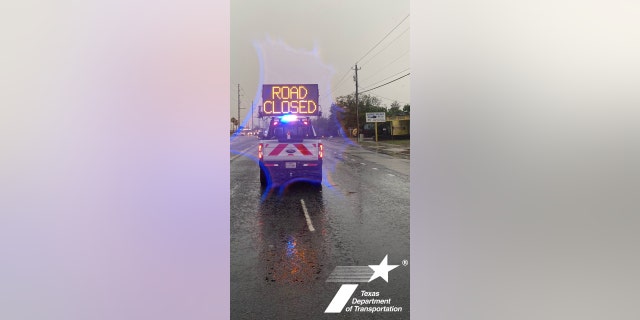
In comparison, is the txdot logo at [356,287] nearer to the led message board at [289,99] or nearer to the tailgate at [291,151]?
the tailgate at [291,151]

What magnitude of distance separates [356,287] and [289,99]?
1.44 meters

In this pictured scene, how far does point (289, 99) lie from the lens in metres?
3.58

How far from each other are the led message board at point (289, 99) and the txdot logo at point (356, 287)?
1186mm

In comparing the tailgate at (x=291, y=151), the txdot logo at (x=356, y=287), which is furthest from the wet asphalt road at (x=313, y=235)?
the tailgate at (x=291, y=151)

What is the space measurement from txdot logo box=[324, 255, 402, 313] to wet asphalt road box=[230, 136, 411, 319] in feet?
0.09

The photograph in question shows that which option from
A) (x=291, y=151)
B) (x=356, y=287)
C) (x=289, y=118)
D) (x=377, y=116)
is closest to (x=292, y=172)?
(x=291, y=151)

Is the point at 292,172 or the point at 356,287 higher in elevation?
the point at 292,172

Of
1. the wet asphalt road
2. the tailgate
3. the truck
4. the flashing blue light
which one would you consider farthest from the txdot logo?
the flashing blue light

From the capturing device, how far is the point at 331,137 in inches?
155

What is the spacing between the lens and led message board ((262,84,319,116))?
11.7 ft

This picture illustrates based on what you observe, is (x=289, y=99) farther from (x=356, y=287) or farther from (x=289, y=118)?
(x=356, y=287)

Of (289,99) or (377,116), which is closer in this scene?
(289,99)

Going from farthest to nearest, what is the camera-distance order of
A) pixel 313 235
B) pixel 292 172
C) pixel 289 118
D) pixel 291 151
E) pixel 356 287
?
pixel 291 151
pixel 292 172
pixel 289 118
pixel 313 235
pixel 356 287
